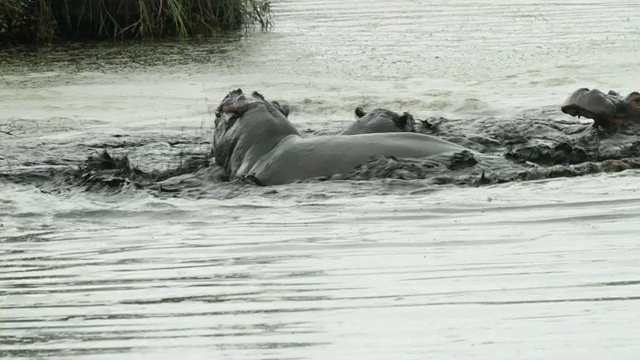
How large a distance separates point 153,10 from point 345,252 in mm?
11518

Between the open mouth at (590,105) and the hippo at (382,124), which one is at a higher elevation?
the open mouth at (590,105)

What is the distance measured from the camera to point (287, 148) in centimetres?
753

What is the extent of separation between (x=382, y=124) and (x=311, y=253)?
2.49 meters

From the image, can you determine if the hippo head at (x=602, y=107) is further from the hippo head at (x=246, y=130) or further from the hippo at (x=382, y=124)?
the hippo head at (x=246, y=130)

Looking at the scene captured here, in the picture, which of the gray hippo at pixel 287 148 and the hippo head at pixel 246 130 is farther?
the hippo head at pixel 246 130

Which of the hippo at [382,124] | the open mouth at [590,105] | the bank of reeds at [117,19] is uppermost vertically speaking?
the open mouth at [590,105]

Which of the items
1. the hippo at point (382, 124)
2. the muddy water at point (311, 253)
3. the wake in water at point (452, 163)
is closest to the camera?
the muddy water at point (311, 253)

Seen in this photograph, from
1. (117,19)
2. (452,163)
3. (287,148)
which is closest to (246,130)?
(287,148)

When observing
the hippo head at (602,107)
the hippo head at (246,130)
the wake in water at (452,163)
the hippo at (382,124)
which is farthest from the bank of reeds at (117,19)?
the hippo head at (602,107)

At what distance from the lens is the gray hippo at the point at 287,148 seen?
23.9 feet

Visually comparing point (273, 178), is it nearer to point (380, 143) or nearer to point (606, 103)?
point (380, 143)

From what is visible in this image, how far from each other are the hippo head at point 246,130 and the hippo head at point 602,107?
1.89 m

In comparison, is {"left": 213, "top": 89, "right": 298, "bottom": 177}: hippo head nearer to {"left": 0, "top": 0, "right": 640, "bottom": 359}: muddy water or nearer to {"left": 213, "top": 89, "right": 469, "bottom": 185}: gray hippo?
{"left": 213, "top": 89, "right": 469, "bottom": 185}: gray hippo

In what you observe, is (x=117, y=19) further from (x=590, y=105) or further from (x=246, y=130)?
(x=590, y=105)
